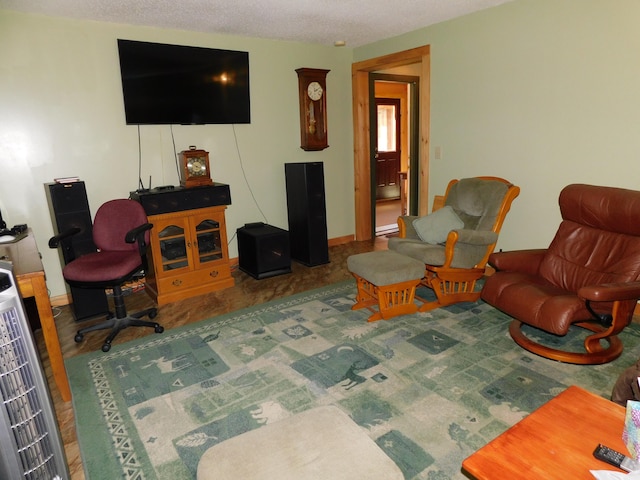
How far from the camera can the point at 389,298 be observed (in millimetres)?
3229

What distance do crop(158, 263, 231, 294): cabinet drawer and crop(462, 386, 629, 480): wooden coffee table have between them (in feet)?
10.0

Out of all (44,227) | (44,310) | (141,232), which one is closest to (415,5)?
(141,232)

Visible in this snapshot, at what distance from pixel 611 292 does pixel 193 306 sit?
2989mm

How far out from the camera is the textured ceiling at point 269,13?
3.23 metres

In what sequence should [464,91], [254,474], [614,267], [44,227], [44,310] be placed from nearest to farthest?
[254,474], [44,310], [614,267], [44,227], [464,91]

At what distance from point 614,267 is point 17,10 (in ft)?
15.4

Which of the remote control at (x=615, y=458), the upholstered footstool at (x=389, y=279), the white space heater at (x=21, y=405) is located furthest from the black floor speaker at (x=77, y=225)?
the remote control at (x=615, y=458)

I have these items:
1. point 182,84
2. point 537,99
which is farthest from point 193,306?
point 537,99

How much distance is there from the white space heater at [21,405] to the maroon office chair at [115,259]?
1.45m

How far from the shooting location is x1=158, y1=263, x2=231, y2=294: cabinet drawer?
373 cm

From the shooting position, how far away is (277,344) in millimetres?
2857

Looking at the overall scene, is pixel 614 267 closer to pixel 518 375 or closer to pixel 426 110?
pixel 518 375

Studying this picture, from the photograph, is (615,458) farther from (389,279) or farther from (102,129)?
(102,129)

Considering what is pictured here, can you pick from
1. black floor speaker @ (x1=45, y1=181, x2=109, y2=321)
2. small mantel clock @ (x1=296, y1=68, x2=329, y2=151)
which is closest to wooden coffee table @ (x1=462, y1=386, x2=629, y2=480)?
black floor speaker @ (x1=45, y1=181, x2=109, y2=321)
